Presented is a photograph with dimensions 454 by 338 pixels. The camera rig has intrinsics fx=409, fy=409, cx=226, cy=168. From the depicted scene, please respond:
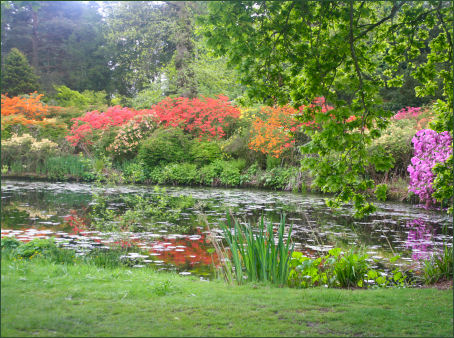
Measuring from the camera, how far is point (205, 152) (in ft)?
64.5

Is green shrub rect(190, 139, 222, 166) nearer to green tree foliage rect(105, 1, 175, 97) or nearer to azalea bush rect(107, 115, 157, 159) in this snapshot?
azalea bush rect(107, 115, 157, 159)

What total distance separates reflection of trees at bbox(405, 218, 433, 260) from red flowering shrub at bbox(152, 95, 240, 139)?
39.7 ft

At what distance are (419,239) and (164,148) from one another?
44.8 ft

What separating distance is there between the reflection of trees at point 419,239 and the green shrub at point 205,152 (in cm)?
1085

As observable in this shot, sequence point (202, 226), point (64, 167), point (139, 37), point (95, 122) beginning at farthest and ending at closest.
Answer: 1. point (95, 122)
2. point (64, 167)
3. point (139, 37)
4. point (202, 226)

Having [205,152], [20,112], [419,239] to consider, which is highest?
[205,152]

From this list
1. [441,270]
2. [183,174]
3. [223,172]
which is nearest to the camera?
[441,270]

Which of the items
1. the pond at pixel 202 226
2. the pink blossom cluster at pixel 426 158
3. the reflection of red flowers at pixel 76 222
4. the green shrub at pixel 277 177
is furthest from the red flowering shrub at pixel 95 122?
the pink blossom cluster at pixel 426 158

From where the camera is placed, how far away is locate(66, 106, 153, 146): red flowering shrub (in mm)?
14730

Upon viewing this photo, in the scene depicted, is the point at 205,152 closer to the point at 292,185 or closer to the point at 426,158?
the point at 292,185

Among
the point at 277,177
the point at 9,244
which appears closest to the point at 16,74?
the point at 9,244

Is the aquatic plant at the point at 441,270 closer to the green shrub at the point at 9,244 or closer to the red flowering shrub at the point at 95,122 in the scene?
the green shrub at the point at 9,244

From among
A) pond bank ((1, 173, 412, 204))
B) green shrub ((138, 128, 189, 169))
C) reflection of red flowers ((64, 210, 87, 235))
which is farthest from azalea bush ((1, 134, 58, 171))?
green shrub ((138, 128, 189, 169))

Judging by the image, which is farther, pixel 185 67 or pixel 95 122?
pixel 185 67
